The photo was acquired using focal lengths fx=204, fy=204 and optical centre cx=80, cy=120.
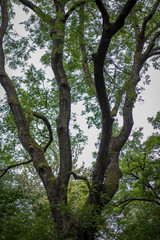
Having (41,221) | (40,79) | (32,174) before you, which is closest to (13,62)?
(40,79)

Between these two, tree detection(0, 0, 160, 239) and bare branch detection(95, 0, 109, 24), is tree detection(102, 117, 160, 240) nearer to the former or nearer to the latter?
tree detection(0, 0, 160, 239)

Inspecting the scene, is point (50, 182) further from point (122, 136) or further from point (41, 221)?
point (122, 136)

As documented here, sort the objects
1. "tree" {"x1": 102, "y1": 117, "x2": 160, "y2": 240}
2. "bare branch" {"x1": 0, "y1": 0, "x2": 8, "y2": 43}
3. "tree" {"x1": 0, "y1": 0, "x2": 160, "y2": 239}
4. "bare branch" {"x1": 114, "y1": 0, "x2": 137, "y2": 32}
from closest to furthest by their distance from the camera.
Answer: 1. "bare branch" {"x1": 114, "y1": 0, "x2": 137, "y2": 32}
2. "tree" {"x1": 0, "y1": 0, "x2": 160, "y2": 239}
3. "tree" {"x1": 102, "y1": 117, "x2": 160, "y2": 240}
4. "bare branch" {"x1": 0, "y1": 0, "x2": 8, "y2": 43}

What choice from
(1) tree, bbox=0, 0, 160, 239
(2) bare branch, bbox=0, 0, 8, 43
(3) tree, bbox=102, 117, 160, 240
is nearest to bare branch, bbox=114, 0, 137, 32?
(1) tree, bbox=0, 0, 160, 239

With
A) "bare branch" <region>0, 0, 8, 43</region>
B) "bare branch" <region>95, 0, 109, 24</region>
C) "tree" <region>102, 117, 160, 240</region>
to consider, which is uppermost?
"bare branch" <region>0, 0, 8, 43</region>

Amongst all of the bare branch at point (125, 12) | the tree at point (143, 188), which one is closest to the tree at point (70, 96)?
the bare branch at point (125, 12)

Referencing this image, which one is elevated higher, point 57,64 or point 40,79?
point 40,79

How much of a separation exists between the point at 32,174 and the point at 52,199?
877 centimetres

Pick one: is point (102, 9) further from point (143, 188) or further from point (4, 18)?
point (143, 188)

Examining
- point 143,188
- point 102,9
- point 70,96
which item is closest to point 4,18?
point 70,96

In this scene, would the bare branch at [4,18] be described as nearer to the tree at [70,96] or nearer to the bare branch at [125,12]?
the tree at [70,96]

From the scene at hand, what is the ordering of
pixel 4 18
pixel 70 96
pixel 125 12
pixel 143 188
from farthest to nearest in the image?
pixel 4 18 → pixel 143 188 → pixel 70 96 → pixel 125 12

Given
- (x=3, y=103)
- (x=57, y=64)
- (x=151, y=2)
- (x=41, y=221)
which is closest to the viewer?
(x=41, y=221)

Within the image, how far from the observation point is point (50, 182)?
4273 mm
